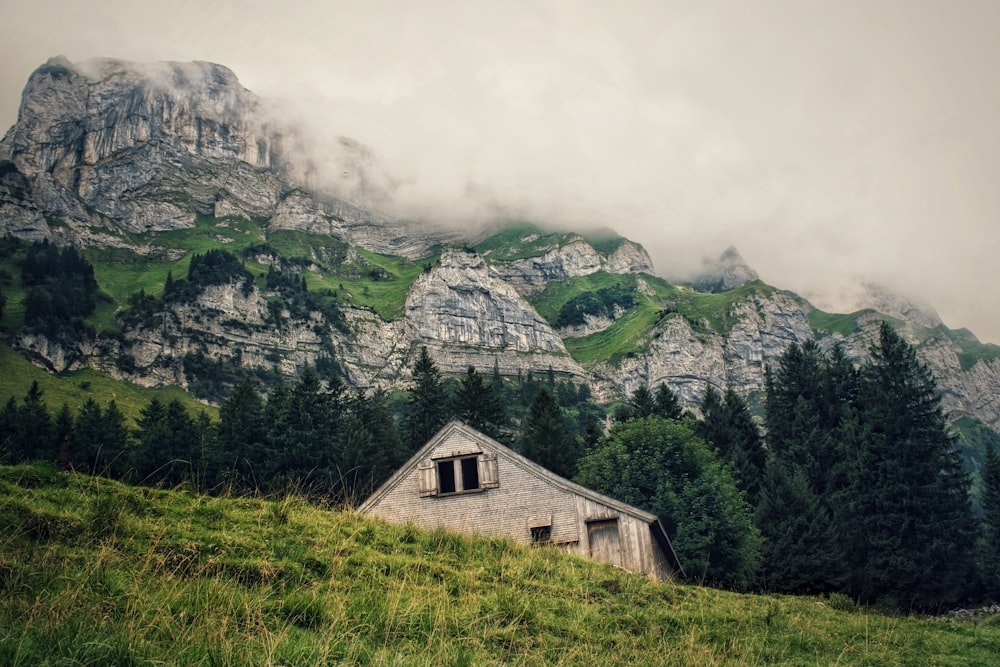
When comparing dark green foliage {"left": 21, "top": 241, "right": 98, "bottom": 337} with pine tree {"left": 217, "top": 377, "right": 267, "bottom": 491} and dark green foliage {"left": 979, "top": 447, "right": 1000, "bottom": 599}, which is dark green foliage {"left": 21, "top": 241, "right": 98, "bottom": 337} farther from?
dark green foliage {"left": 979, "top": 447, "right": 1000, "bottom": 599}

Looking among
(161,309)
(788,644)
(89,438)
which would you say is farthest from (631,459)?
(161,309)

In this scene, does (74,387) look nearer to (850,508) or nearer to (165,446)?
(165,446)

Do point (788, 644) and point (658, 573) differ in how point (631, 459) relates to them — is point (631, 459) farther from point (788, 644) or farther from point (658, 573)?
point (788, 644)

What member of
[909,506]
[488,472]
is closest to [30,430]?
[488,472]

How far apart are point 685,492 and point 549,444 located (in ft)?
65.7

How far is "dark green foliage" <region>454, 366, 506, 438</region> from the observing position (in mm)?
57906

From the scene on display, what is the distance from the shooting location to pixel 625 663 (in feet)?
22.9

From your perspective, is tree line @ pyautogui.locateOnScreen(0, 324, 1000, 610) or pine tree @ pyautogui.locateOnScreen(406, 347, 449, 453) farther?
pine tree @ pyautogui.locateOnScreen(406, 347, 449, 453)

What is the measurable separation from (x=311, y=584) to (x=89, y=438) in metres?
59.3

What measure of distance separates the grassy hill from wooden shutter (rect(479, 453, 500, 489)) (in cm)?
1420

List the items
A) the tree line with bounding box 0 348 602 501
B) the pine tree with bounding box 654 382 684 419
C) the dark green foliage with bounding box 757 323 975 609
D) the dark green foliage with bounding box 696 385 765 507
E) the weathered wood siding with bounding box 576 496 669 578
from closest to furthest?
the weathered wood siding with bounding box 576 496 669 578 < the dark green foliage with bounding box 757 323 975 609 < the dark green foliage with bounding box 696 385 765 507 < the tree line with bounding box 0 348 602 501 < the pine tree with bounding box 654 382 684 419

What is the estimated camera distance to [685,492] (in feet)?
110

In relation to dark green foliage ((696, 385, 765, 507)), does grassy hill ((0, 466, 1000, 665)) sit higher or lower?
lower

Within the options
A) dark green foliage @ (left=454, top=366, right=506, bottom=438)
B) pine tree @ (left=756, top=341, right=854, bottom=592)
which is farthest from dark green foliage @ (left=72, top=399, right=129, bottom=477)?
pine tree @ (left=756, top=341, right=854, bottom=592)
